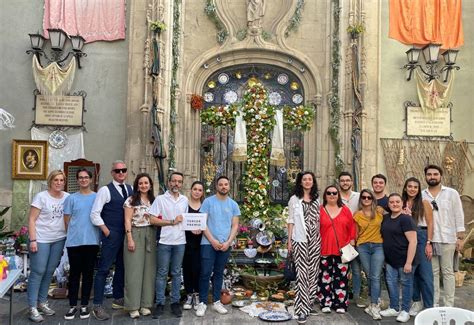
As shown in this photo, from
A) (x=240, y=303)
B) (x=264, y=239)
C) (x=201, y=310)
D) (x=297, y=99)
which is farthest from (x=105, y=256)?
(x=297, y=99)

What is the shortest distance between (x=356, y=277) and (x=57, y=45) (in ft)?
24.5

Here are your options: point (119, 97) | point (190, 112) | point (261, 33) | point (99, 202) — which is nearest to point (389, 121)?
point (261, 33)

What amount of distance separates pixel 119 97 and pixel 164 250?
540 cm

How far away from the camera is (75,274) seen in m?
5.22

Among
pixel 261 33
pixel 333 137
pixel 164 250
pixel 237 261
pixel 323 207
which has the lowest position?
pixel 237 261

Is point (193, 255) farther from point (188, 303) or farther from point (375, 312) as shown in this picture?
point (375, 312)

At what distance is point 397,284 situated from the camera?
5371 mm

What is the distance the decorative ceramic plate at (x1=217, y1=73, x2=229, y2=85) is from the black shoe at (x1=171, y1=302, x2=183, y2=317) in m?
6.23

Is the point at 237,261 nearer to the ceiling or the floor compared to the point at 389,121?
nearer to the floor

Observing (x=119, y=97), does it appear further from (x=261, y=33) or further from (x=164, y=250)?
(x=164, y=250)

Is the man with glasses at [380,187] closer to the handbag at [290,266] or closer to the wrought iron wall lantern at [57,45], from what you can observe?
the handbag at [290,266]

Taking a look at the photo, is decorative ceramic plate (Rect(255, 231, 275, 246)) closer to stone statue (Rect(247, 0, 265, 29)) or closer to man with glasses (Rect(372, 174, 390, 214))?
man with glasses (Rect(372, 174, 390, 214))

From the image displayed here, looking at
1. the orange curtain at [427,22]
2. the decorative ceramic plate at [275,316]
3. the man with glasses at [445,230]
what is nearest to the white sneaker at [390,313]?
the man with glasses at [445,230]

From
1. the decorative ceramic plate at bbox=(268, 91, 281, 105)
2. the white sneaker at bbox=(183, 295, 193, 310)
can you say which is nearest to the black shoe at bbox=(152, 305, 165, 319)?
the white sneaker at bbox=(183, 295, 193, 310)
